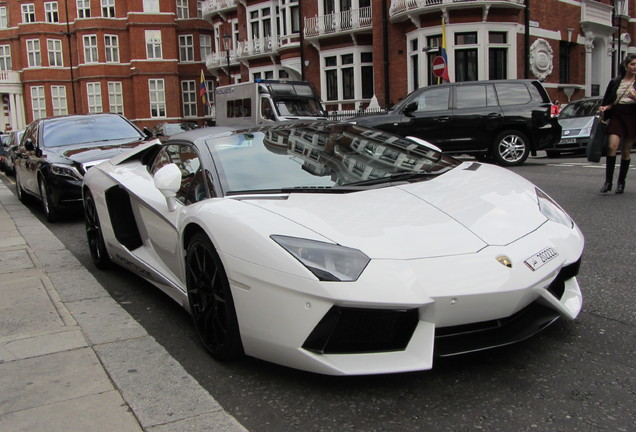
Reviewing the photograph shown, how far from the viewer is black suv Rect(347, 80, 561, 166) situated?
40.5 ft

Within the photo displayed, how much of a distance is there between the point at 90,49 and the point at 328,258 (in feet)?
168

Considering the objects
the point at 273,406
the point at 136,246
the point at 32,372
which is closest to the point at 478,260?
the point at 273,406

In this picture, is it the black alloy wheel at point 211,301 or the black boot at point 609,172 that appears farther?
the black boot at point 609,172

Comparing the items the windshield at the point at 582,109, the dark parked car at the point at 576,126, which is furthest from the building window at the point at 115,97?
the dark parked car at the point at 576,126

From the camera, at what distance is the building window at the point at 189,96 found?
49688 mm

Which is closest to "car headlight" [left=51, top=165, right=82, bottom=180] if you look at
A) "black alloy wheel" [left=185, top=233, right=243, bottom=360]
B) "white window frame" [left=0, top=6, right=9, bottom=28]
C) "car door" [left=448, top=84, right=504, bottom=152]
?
"black alloy wheel" [left=185, top=233, right=243, bottom=360]

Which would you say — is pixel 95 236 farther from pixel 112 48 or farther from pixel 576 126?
pixel 112 48

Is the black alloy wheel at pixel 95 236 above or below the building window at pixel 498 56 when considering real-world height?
→ below

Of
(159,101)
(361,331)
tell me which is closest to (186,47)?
(159,101)

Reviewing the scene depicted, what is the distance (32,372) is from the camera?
303cm

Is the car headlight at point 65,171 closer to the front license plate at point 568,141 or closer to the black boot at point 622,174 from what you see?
the black boot at point 622,174

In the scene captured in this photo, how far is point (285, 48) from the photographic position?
3216 cm

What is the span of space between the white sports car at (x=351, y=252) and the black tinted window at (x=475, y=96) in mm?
9162

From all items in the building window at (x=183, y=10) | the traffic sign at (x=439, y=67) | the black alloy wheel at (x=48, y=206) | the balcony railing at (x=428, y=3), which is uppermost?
the building window at (x=183, y=10)
